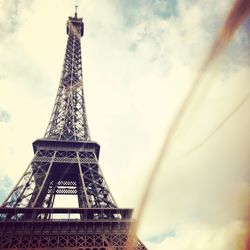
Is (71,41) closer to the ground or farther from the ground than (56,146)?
farther from the ground

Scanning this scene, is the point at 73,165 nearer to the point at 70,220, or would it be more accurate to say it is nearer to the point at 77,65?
the point at 70,220

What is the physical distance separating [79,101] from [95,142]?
13699mm

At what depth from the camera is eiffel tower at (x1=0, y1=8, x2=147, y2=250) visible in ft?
96.5

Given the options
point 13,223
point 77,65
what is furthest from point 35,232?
point 77,65

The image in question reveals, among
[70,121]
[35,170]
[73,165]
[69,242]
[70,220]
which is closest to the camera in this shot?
[69,242]

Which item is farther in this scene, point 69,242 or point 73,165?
point 73,165

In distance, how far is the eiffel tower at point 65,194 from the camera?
29.4m

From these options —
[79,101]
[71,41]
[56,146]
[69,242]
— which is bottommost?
[69,242]

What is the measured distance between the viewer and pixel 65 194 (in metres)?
44.0

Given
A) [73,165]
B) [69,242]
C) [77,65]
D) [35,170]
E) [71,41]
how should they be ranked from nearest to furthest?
1. [69,242]
2. [35,170]
3. [73,165]
4. [77,65]
5. [71,41]

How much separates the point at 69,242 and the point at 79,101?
30.6m

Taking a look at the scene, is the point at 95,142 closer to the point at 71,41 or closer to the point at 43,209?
the point at 43,209

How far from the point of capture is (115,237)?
100ft

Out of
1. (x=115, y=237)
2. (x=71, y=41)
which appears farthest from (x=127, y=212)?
(x=71, y=41)
